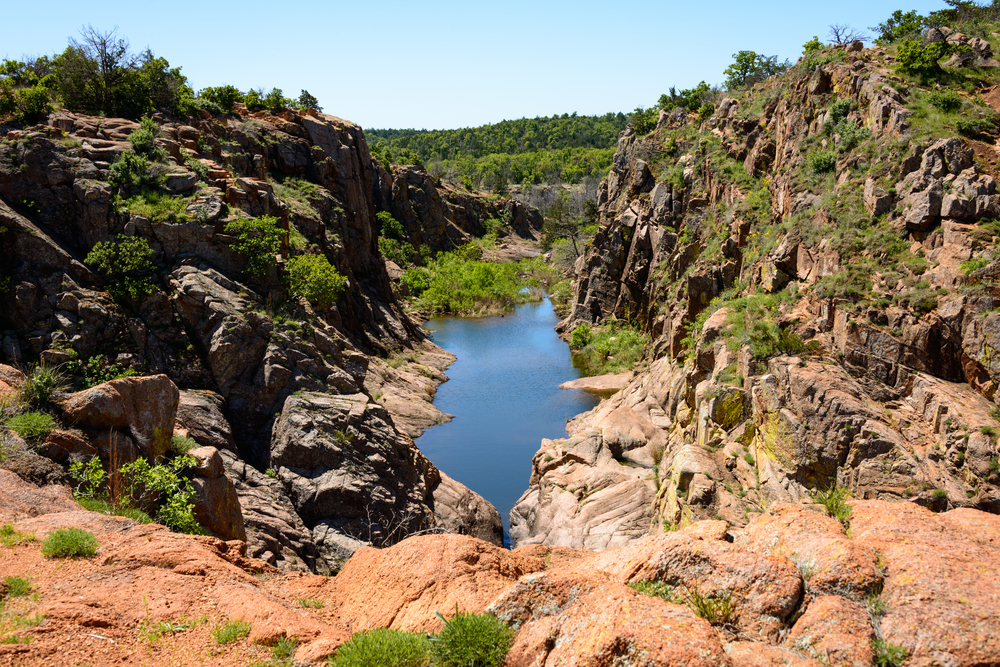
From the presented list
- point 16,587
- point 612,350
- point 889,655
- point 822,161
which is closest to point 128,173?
point 16,587

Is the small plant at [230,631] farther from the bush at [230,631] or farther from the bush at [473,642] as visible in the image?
the bush at [473,642]

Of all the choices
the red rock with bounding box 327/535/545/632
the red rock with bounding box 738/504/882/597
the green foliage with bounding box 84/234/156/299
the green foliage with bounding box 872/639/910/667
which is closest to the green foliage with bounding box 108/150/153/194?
the green foliage with bounding box 84/234/156/299

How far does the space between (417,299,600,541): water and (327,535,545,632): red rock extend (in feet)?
64.7

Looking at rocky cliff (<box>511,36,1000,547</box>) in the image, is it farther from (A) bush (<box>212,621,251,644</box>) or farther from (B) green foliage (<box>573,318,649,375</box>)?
(A) bush (<box>212,621,251,644</box>)

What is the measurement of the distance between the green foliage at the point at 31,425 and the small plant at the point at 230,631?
781 cm

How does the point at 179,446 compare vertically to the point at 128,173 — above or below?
below

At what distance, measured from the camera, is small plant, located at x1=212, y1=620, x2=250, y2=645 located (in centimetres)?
801

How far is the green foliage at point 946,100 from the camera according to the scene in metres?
23.5

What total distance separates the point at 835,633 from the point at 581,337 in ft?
164

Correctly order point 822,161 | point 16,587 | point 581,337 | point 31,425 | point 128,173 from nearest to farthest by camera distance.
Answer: point 16,587 → point 31,425 → point 128,173 → point 822,161 → point 581,337

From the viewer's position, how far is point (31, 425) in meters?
12.8

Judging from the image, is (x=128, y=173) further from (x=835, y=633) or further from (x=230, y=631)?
(x=835, y=633)

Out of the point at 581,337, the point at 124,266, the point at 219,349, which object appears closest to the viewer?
the point at 124,266

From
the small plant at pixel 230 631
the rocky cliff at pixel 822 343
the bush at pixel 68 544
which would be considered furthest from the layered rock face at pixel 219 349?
the rocky cliff at pixel 822 343
